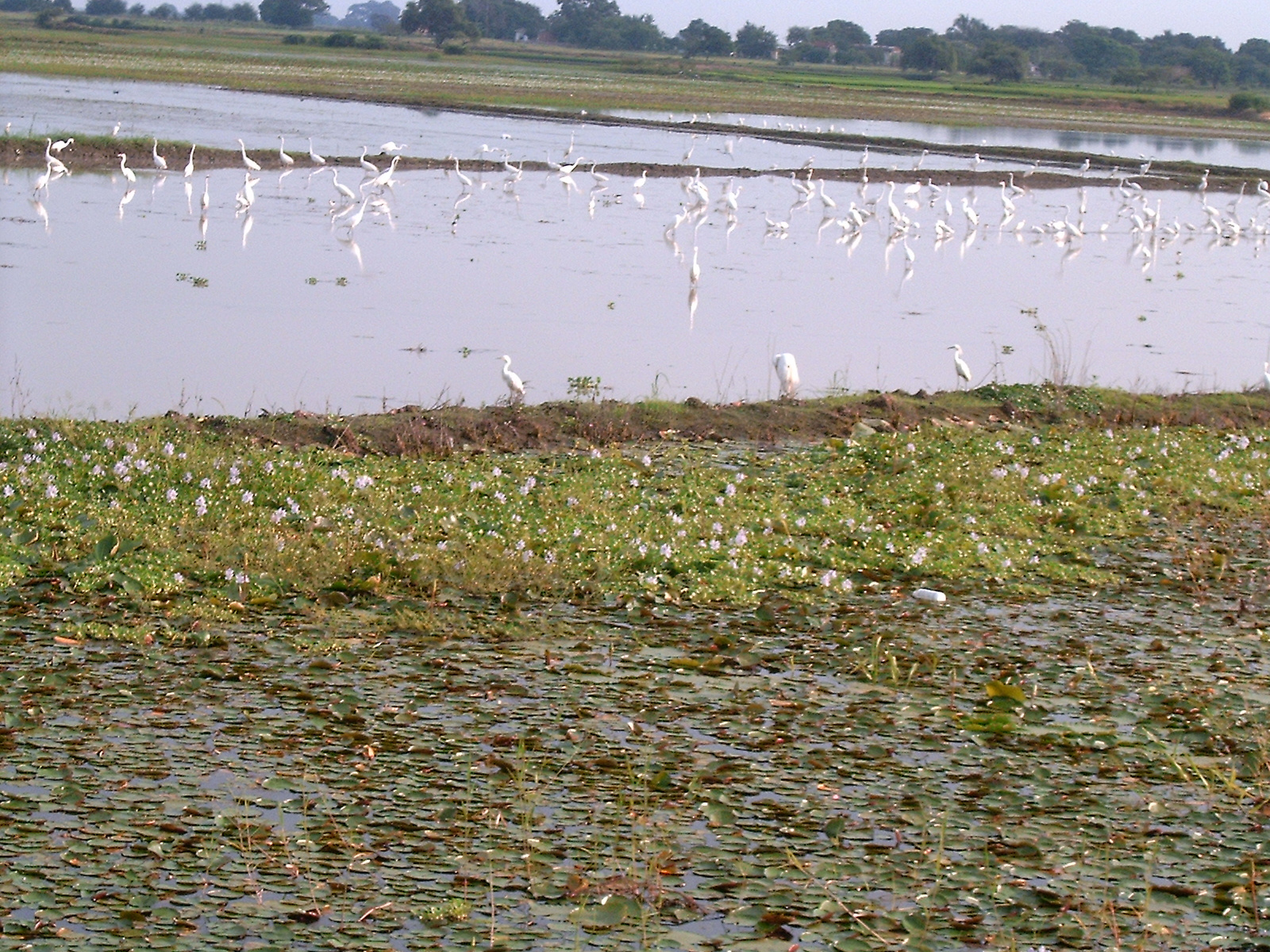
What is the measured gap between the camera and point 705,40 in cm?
12506

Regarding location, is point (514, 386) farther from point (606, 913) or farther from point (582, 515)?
point (606, 913)

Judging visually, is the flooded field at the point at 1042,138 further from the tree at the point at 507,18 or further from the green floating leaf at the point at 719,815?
the tree at the point at 507,18

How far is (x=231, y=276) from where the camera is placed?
17172 millimetres

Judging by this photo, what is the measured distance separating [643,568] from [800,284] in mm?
13206

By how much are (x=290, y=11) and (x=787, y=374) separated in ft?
483

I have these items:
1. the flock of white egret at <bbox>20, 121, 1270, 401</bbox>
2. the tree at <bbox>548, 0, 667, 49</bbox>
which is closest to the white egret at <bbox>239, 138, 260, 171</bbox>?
the flock of white egret at <bbox>20, 121, 1270, 401</bbox>

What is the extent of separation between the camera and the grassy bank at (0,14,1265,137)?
58.3 meters

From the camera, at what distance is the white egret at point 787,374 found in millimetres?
12195

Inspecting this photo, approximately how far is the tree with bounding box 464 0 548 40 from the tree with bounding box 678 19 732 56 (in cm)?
2976

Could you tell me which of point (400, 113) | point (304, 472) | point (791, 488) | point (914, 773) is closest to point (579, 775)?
point (914, 773)

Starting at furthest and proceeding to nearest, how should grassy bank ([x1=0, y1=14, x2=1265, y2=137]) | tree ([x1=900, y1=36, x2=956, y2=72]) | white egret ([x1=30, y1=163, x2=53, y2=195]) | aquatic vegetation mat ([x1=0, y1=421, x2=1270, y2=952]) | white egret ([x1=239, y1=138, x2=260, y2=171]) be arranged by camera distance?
tree ([x1=900, y1=36, x2=956, y2=72]) < grassy bank ([x1=0, y1=14, x2=1265, y2=137]) < white egret ([x1=239, y1=138, x2=260, y2=171]) < white egret ([x1=30, y1=163, x2=53, y2=195]) < aquatic vegetation mat ([x1=0, y1=421, x2=1270, y2=952])

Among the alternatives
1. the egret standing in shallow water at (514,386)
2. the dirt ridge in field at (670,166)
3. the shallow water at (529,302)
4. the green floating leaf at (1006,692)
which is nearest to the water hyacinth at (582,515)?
the egret standing in shallow water at (514,386)

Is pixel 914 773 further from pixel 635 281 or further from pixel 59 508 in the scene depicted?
pixel 635 281

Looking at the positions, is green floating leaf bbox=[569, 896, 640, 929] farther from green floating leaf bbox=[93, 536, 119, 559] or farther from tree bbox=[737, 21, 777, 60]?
tree bbox=[737, 21, 777, 60]
